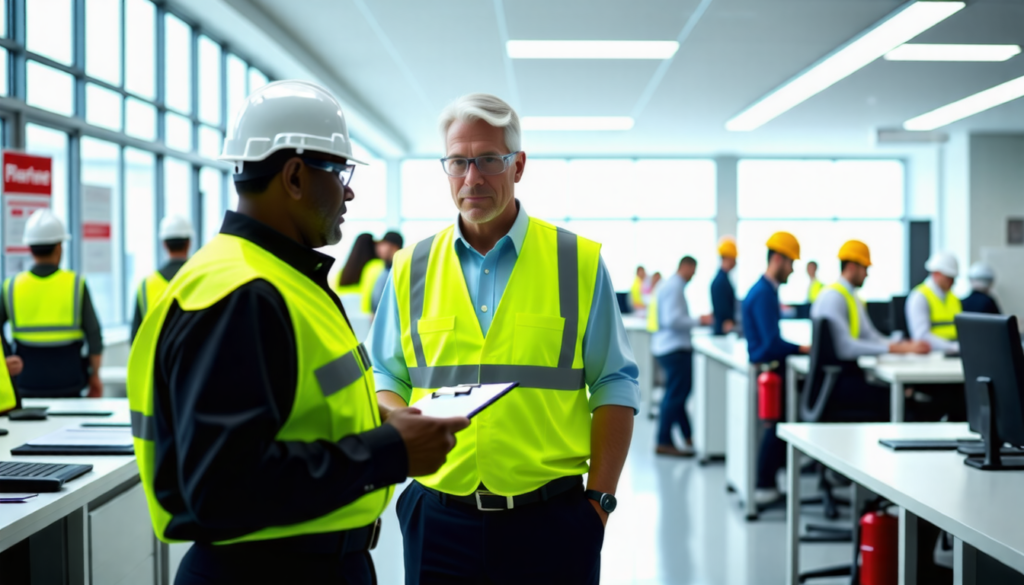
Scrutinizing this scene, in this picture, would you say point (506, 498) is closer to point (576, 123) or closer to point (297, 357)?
point (297, 357)

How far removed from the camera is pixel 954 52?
23.2 feet

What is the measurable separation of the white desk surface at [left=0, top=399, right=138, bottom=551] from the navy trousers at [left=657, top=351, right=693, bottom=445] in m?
4.32

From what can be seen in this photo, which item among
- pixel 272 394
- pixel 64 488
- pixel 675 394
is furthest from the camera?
pixel 675 394

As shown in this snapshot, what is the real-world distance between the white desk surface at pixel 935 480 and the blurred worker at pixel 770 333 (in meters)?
1.75

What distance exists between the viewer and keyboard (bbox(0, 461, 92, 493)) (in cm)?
181

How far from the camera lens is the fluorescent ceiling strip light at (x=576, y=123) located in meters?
10.7

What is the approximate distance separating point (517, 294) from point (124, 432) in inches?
58.4

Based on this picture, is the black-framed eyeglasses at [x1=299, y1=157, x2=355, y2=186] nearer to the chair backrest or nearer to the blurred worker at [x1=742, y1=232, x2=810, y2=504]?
the chair backrest

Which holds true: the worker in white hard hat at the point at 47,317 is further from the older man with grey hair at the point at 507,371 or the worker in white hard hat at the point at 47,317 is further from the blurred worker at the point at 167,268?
the older man with grey hair at the point at 507,371

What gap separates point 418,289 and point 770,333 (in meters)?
3.49

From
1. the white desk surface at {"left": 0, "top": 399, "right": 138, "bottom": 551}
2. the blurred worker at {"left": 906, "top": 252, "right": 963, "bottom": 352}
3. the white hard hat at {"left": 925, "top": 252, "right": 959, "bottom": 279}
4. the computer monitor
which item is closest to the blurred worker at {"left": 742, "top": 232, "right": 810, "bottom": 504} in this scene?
the blurred worker at {"left": 906, "top": 252, "right": 963, "bottom": 352}

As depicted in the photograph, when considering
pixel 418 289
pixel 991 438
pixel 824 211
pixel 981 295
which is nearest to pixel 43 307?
pixel 418 289

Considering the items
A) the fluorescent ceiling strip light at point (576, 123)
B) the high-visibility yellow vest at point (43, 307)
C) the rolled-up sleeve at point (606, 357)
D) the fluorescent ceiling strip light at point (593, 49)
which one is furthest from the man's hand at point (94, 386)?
the fluorescent ceiling strip light at point (576, 123)

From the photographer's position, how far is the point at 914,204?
1437cm
